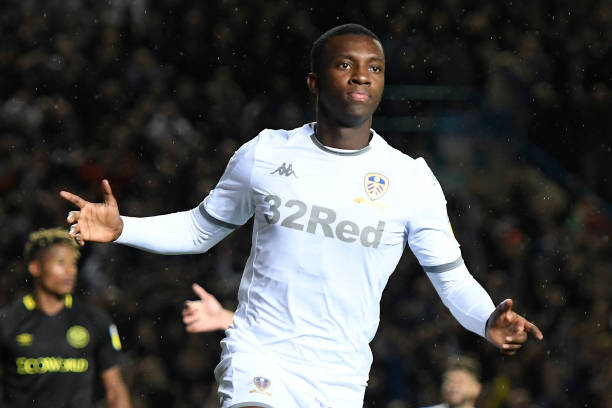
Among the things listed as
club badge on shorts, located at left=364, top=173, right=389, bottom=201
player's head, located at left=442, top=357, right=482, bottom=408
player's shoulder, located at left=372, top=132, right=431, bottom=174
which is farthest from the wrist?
player's head, located at left=442, top=357, right=482, bottom=408

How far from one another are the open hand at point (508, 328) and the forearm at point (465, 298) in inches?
4.1

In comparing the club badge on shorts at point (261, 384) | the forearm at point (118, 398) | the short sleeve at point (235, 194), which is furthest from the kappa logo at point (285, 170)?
the forearm at point (118, 398)

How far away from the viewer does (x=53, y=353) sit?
18.5 feet

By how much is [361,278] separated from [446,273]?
1.17 feet

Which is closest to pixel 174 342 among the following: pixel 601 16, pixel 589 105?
pixel 589 105

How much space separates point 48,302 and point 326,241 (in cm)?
274

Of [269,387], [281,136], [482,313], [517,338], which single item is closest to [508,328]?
[517,338]

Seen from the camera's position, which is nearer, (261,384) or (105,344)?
(261,384)

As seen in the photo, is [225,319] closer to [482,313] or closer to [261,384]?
[261,384]

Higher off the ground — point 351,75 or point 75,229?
point 351,75

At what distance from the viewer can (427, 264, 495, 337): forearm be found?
361cm

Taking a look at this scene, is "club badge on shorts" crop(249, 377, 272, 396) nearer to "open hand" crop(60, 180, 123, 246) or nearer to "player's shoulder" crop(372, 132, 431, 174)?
"open hand" crop(60, 180, 123, 246)

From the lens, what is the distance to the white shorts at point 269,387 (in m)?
3.38

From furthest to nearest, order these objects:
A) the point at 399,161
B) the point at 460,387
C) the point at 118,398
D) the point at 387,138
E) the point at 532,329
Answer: the point at 387,138, the point at 460,387, the point at 118,398, the point at 399,161, the point at 532,329
